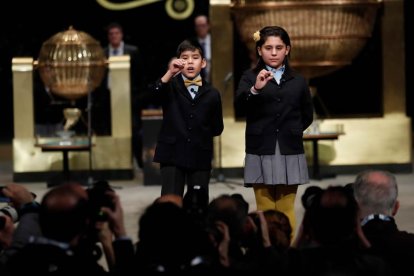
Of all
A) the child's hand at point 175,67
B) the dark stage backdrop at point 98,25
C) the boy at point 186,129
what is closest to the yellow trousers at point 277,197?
the boy at point 186,129

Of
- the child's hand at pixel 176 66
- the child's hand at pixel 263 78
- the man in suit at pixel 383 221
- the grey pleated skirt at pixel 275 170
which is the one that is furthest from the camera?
the grey pleated skirt at pixel 275 170

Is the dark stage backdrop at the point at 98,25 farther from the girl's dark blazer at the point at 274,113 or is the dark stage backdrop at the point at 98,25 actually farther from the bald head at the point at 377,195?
the bald head at the point at 377,195

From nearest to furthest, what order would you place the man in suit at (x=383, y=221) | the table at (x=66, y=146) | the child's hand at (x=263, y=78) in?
the man in suit at (x=383, y=221) < the child's hand at (x=263, y=78) < the table at (x=66, y=146)

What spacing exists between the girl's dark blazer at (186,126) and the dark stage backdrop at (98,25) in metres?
9.55

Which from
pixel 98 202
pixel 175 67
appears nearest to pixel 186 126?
pixel 175 67

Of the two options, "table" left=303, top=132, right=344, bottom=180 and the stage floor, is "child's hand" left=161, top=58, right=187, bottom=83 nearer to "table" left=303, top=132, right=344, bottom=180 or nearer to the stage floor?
the stage floor

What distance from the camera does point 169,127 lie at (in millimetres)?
7191

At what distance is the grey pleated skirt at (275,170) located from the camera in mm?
7000

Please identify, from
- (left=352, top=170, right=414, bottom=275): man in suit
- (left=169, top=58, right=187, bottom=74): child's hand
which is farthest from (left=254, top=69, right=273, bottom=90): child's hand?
(left=352, top=170, right=414, bottom=275): man in suit

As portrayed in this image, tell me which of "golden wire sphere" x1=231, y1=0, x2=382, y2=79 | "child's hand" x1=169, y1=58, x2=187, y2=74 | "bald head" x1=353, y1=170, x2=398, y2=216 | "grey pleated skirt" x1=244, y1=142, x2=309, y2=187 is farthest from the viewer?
"golden wire sphere" x1=231, y1=0, x2=382, y2=79

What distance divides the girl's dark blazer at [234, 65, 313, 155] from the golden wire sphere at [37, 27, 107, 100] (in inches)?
220

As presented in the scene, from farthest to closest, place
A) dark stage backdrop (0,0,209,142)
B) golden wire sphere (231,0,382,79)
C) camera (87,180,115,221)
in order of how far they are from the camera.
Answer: dark stage backdrop (0,0,209,142)
golden wire sphere (231,0,382,79)
camera (87,180,115,221)

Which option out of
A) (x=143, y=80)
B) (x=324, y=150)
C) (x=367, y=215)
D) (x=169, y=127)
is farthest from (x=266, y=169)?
(x=143, y=80)

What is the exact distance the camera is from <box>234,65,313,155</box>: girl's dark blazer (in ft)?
23.0
